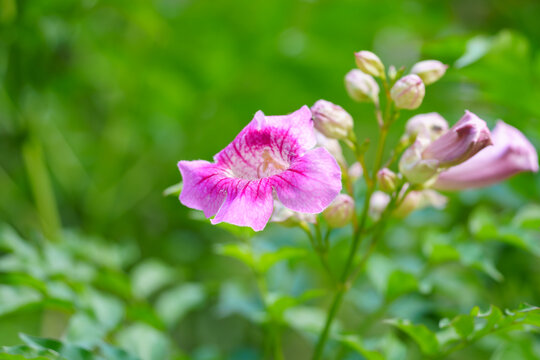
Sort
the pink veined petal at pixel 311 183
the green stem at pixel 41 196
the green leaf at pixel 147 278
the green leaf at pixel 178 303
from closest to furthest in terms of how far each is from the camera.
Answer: the pink veined petal at pixel 311 183
the green leaf at pixel 178 303
the green leaf at pixel 147 278
the green stem at pixel 41 196

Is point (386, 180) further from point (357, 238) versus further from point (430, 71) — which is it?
point (430, 71)

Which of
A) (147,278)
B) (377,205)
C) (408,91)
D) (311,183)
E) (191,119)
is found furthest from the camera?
(191,119)

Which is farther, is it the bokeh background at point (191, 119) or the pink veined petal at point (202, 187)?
the bokeh background at point (191, 119)

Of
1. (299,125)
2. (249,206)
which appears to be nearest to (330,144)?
(299,125)

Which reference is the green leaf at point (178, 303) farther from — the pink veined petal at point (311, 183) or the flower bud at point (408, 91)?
the flower bud at point (408, 91)

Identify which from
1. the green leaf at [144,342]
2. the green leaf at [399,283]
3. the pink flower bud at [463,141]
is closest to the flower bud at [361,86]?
the pink flower bud at [463,141]

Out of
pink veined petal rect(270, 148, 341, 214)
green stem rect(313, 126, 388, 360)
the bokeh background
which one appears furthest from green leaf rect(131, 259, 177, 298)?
pink veined petal rect(270, 148, 341, 214)

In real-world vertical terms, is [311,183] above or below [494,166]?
above

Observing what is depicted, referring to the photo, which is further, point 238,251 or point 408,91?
point 238,251
